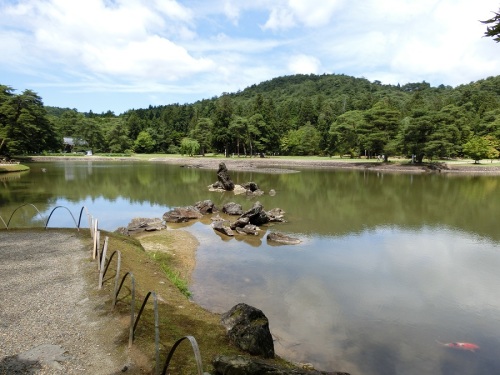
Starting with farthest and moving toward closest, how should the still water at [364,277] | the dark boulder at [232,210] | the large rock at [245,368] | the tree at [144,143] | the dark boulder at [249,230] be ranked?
1. the tree at [144,143]
2. the dark boulder at [232,210]
3. the dark boulder at [249,230]
4. the still water at [364,277]
5. the large rock at [245,368]

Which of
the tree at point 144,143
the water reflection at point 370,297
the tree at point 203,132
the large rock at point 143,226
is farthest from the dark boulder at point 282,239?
the tree at point 144,143

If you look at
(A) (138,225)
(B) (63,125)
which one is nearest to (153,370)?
(A) (138,225)

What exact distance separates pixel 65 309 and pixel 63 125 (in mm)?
106900

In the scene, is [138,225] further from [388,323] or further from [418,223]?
[418,223]

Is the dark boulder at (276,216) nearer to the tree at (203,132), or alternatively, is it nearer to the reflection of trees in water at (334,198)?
the reflection of trees in water at (334,198)


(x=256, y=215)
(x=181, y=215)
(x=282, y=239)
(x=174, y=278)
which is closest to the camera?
(x=174, y=278)

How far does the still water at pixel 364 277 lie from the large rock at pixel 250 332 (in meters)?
1.60

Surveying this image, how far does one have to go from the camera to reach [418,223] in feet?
73.4

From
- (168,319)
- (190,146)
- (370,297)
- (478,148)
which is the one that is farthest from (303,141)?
(168,319)

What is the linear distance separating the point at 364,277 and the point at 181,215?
13692mm

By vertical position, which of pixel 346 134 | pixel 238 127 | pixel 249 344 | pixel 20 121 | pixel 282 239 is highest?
pixel 20 121

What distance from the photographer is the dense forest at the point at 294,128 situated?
5894 centimetres

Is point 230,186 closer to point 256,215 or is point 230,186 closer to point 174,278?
point 256,215

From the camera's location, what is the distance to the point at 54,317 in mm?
7188
